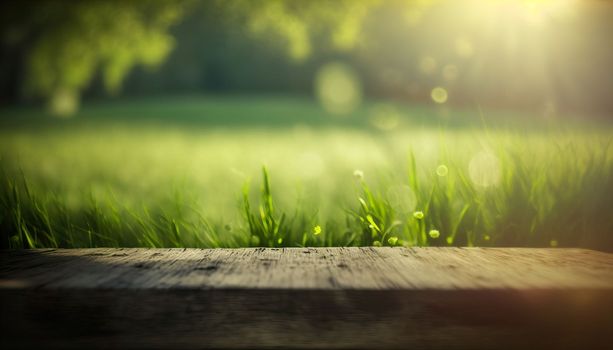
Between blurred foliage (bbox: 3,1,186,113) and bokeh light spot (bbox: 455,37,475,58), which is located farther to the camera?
bokeh light spot (bbox: 455,37,475,58)

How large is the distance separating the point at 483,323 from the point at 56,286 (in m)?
0.76

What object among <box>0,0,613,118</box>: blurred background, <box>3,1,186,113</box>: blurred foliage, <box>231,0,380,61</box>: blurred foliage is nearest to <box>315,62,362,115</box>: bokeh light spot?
<box>0,0,613,118</box>: blurred background

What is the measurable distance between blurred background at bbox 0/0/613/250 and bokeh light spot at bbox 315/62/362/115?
1.04 m

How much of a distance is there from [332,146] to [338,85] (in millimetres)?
25295

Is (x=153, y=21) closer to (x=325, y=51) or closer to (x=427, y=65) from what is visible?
(x=427, y=65)

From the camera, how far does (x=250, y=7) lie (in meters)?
7.64

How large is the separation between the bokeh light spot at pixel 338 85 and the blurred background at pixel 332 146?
1.04 meters

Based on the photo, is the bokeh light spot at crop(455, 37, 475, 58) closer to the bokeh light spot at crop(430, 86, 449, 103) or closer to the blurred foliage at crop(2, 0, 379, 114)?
the bokeh light spot at crop(430, 86, 449, 103)

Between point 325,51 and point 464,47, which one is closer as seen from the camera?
point 464,47

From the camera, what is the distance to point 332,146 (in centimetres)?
956

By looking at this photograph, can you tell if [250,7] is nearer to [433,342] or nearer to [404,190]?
[404,190]

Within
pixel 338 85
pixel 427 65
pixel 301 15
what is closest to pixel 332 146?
pixel 301 15

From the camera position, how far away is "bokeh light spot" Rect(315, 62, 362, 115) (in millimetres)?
30156

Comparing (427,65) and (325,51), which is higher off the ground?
(325,51)
